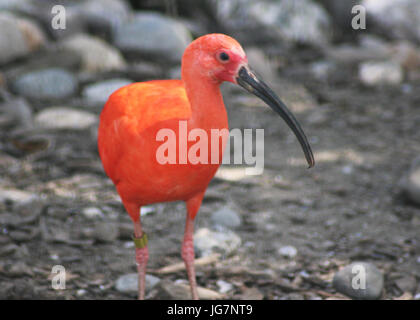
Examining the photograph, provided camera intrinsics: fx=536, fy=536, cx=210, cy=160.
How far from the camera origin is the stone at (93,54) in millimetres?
7098

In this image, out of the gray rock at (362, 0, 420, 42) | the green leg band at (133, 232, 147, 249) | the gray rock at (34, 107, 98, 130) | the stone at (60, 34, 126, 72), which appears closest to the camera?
the green leg band at (133, 232, 147, 249)

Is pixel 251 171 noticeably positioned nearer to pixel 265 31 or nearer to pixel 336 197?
pixel 336 197

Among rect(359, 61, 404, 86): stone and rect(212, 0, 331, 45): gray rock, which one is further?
rect(212, 0, 331, 45): gray rock

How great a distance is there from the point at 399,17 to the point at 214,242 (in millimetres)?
6823

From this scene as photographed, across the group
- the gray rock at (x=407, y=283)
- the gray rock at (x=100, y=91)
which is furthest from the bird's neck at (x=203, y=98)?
the gray rock at (x=100, y=91)

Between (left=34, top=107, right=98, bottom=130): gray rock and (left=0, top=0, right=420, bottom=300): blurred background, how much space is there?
2 centimetres

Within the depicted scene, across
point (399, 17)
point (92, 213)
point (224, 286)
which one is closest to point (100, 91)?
point (92, 213)

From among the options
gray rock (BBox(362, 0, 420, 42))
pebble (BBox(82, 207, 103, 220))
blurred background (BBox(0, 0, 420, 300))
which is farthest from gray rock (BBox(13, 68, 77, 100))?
gray rock (BBox(362, 0, 420, 42))

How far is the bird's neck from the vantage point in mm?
2447

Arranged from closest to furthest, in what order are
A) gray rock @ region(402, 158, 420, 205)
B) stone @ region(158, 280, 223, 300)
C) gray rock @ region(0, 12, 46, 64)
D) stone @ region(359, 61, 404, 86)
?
stone @ region(158, 280, 223, 300) < gray rock @ region(402, 158, 420, 205) < gray rock @ region(0, 12, 46, 64) < stone @ region(359, 61, 404, 86)

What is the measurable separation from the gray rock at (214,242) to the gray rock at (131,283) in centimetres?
46

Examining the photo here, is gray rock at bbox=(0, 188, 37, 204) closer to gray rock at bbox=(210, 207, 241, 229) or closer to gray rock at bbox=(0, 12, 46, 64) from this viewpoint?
gray rock at bbox=(210, 207, 241, 229)

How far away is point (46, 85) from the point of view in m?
6.34

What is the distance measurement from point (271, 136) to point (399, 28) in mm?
4586
